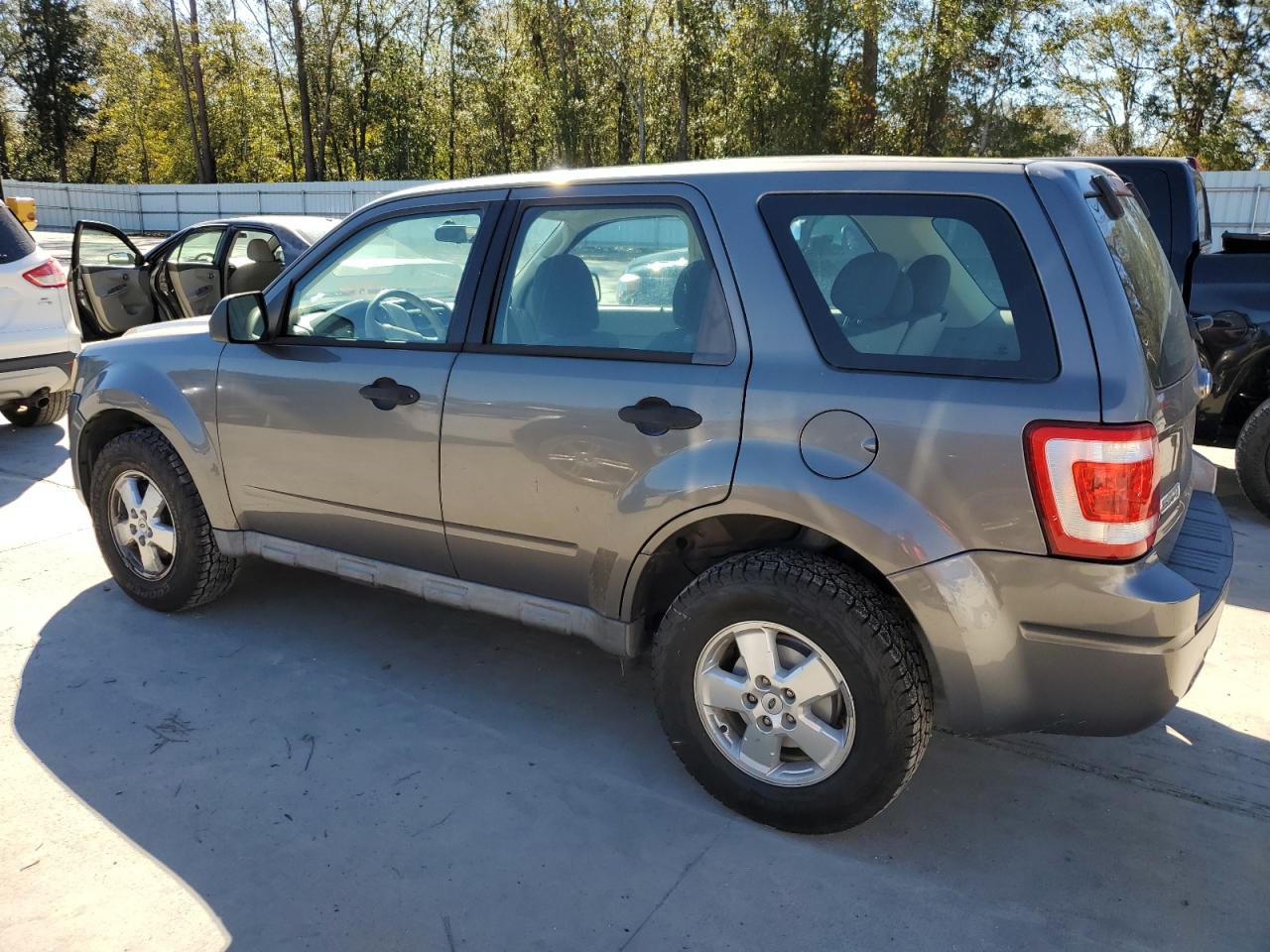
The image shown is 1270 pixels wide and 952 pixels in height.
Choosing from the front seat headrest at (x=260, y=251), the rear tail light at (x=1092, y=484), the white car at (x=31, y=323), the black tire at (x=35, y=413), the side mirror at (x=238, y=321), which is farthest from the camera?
the front seat headrest at (x=260, y=251)

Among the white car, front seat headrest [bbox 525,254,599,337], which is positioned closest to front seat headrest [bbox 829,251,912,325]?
front seat headrest [bbox 525,254,599,337]

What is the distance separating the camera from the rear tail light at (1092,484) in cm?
245

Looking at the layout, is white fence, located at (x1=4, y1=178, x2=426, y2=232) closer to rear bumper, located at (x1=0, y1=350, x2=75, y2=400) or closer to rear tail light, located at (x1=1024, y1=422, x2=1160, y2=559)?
rear bumper, located at (x1=0, y1=350, x2=75, y2=400)

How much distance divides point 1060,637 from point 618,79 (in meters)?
36.1

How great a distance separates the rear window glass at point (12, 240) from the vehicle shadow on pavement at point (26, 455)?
1.32 m

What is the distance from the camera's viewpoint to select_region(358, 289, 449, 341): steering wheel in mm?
3561

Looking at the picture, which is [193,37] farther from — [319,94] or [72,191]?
[72,191]

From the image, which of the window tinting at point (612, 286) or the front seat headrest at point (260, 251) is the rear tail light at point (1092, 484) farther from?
the front seat headrest at point (260, 251)

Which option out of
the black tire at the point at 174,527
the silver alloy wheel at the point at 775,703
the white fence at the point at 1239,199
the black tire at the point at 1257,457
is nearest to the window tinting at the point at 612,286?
the silver alloy wheel at the point at 775,703

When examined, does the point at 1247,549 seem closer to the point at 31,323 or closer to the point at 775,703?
the point at 775,703

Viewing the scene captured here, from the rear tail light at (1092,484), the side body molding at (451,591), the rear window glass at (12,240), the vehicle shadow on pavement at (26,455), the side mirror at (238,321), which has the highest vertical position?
the rear window glass at (12,240)

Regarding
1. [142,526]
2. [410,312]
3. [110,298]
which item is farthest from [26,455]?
[410,312]

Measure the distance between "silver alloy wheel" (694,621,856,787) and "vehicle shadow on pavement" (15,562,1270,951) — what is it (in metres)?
0.24

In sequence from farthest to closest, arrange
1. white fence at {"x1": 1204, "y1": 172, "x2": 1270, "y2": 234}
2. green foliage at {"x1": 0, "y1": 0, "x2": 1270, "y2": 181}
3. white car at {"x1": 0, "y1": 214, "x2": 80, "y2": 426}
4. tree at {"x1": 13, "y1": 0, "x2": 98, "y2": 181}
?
1. tree at {"x1": 13, "y1": 0, "x2": 98, "y2": 181}
2. green foliage at {"x1": 0, "y1": 0, "x2": 1270, "y2": 181}
3. white fence at {"x1": 1204, "y1": 172, "x2": 1270, "y2": 234}
4. white car at {"x1": 0, "y1": 214, "x2": 80, "y2": 426}
